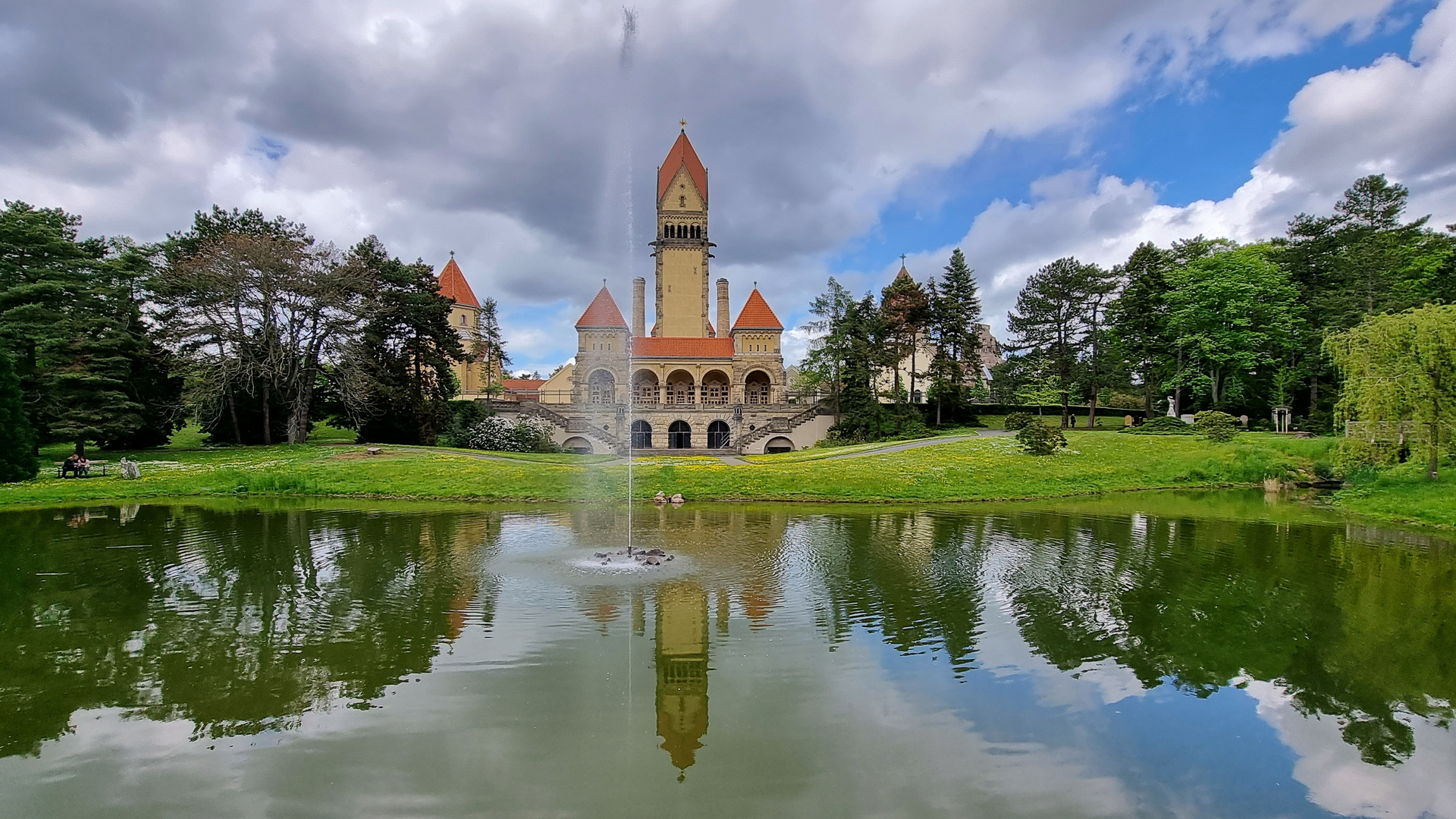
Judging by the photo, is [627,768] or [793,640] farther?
[793,640]

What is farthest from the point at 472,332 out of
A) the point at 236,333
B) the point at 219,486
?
the point at 219,486

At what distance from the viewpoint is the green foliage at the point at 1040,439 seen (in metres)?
30.9

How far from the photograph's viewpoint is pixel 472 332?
68.2 metres

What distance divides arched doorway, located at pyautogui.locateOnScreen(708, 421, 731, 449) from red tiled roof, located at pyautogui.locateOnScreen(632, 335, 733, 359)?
30.0 feet

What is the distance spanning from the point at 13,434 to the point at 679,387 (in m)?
41.4

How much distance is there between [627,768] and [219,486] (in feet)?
86.1

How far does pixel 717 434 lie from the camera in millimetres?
50500

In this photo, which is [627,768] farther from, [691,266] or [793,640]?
[691,266]

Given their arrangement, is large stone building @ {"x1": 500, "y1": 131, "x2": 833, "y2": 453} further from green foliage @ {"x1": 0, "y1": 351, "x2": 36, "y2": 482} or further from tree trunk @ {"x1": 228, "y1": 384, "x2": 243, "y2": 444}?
green foliage @ {"x1": 0, "y1": 351, "x2": 36, "y2": 482}

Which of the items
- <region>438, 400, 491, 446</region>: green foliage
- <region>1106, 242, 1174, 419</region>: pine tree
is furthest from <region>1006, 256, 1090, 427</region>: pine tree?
<region>438, 400, 491, 446</region>: green foliage

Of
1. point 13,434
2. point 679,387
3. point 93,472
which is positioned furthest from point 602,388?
point 13,434

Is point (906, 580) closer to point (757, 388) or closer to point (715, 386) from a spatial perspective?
point (757, 388)

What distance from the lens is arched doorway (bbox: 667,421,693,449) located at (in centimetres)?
5050

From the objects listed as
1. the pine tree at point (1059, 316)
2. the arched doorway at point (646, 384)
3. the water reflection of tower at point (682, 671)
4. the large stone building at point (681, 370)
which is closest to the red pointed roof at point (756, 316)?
the large stone building at point (681, 370)
